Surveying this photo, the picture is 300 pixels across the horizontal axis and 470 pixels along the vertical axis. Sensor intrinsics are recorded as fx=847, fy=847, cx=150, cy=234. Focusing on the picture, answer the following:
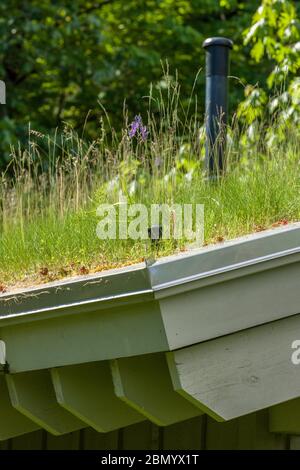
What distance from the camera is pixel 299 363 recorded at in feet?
8.62

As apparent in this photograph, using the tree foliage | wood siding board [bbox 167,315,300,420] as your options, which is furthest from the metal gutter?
the tree foliage

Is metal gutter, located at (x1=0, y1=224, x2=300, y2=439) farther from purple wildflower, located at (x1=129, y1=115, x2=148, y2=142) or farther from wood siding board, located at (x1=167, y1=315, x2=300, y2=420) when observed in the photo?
purple wildflower, located at (x1=129, y1=115, x2=148, y2=142)

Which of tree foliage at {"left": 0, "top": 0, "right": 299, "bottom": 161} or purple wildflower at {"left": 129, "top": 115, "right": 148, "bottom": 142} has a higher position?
tree foliage at {"left": 0, "top": 0, "right": 299, "bottom": 161}

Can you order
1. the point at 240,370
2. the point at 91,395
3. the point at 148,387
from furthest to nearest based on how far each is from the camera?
the point at 91,395
the point at 148,387
the point at 240,370

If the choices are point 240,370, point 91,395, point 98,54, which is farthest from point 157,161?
point 98,54

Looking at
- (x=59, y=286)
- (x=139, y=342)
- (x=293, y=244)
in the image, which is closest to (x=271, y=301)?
(x=293, y=244)

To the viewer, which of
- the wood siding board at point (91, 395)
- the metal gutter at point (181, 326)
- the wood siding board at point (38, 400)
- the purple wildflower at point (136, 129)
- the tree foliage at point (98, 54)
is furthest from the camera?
the tree foliage at point (98, 54)

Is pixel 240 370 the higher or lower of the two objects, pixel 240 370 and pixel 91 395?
the higher

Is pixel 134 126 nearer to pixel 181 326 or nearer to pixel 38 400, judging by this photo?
pixel 38 400

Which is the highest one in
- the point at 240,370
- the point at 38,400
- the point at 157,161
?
the point at 157,161

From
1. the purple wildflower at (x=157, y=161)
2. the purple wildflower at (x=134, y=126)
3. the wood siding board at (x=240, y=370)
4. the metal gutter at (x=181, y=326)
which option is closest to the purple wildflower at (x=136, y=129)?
the purple wildflower at (x=134, y=126)

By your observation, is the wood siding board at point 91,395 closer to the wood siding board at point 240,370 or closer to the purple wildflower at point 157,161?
the wood siding board at point 240,370
